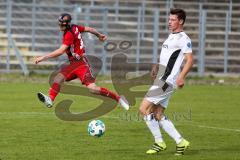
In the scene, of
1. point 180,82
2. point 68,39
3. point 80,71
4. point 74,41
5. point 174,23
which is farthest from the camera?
point 80,71

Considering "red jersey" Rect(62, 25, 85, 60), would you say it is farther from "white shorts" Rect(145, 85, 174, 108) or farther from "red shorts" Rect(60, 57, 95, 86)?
"white shorts" Rect(145, 85, 174, 108)

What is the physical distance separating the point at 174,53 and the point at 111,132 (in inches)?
145

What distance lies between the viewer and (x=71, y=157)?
11367 millimetres

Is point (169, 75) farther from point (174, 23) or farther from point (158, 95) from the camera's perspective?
point (174, 23)

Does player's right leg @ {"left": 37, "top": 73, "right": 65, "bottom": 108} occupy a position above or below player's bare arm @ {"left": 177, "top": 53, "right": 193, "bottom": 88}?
below

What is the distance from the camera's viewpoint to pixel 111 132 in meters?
15.0

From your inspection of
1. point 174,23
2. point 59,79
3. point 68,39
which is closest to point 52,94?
point 59,79

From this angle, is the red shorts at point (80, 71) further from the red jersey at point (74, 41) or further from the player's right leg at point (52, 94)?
the red jersey at point (74, 41)

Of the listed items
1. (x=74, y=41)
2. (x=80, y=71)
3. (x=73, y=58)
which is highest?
(x=74, y=41)

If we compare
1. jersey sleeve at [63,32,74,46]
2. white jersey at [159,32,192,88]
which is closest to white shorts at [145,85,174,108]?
white jersey at [159,32,192,88]

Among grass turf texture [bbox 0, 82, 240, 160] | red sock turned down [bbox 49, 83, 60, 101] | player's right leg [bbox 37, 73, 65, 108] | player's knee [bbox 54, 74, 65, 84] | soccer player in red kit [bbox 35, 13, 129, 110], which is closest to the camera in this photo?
grass turf texture [bbox 0, 82, 240, 160]

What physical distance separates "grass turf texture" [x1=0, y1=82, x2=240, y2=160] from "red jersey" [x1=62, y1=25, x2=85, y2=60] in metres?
1.57

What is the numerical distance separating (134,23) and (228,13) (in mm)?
4582

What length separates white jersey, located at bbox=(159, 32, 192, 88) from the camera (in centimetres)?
1165
